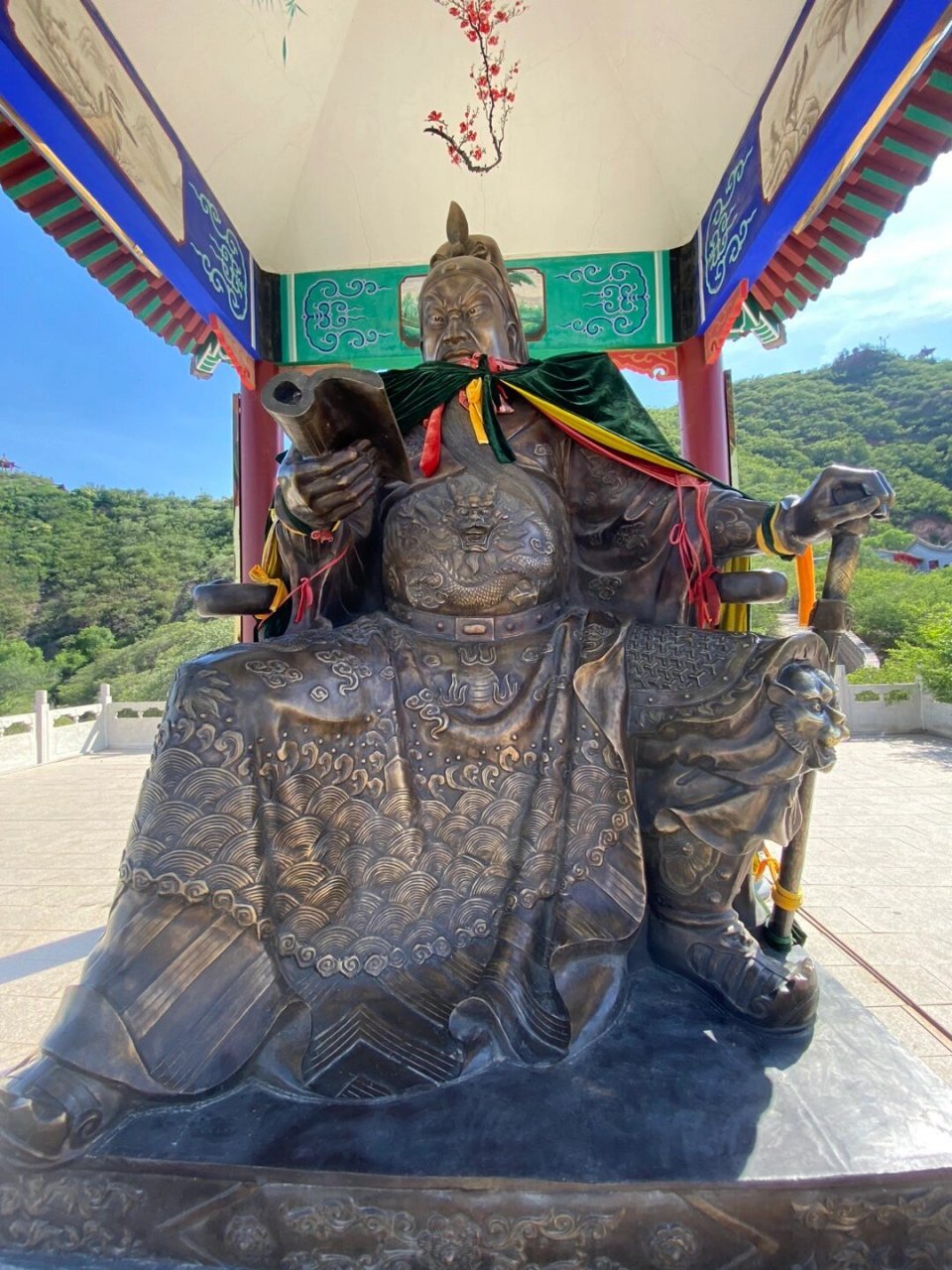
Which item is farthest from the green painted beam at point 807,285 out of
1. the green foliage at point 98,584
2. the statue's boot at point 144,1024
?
the green foliage at point 98,584

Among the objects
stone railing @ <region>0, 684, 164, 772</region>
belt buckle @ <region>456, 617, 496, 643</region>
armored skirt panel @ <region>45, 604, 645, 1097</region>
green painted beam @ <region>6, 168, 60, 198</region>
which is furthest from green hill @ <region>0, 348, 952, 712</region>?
armored skirt panel @ <region>45, 604, 645, 1097</region>

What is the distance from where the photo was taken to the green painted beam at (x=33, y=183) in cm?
311

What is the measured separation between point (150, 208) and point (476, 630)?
9.97 ft

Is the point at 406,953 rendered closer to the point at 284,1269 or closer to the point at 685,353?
the point at 284,1269

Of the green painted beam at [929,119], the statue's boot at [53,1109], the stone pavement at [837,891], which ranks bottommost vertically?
the stone pavement at [837,891]

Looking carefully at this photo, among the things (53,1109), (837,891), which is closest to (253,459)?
(837,891)

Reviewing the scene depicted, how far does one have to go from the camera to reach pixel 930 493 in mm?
30625

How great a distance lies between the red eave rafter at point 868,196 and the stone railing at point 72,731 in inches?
344

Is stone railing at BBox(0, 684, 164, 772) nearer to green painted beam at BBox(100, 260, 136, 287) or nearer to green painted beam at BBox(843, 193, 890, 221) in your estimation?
green painted beam at BBox(100, 260, 136, 287)

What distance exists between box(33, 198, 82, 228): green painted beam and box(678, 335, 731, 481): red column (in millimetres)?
3444

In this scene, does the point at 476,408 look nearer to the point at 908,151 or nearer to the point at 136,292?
the point at 908,151

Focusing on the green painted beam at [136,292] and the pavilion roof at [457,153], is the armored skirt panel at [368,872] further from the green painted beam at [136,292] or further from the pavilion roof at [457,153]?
the green painted beam at [136,292]

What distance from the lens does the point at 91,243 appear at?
141 inches

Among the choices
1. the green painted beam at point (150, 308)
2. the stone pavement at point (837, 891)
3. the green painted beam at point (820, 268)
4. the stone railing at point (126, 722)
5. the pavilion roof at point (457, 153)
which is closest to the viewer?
the stone pavement at point (837, 891)
